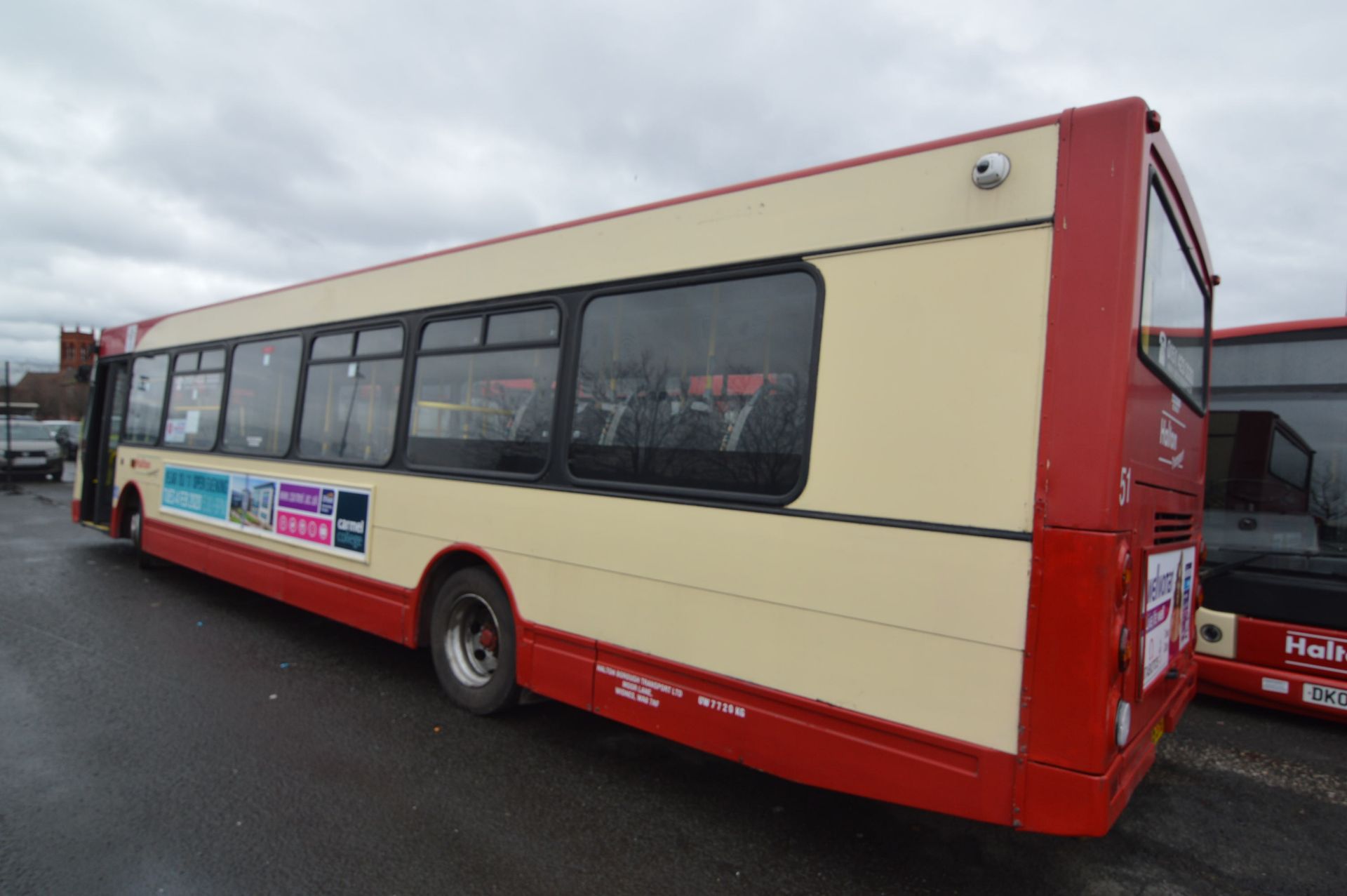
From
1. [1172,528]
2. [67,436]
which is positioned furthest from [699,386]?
[67,436]

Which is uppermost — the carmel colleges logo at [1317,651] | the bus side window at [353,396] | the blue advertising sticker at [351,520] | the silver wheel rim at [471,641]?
the bus side window at [353,396]

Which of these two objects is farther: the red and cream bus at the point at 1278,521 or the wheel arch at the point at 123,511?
the wheel arch at the point at 123,511

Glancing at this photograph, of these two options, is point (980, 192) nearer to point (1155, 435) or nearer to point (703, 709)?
point (1155, 435)

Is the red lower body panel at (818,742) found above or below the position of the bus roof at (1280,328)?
below

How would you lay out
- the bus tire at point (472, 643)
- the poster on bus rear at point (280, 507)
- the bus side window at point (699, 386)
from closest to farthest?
the bus side window at point (699, 386)
the bus tire at point (472, 643)
the poster on bus rear at point (280, 507)

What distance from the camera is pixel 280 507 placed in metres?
6.22

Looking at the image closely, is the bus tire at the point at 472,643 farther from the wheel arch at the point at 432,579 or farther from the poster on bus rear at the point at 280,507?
the poster on bus rear at the point at 280,507

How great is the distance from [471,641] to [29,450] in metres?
22.9

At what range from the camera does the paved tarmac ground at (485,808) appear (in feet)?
10.0

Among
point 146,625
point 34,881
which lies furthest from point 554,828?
point 146,625

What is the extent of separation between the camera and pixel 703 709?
3377mm

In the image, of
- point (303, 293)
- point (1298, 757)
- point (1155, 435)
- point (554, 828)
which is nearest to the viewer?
point (1155, 435)

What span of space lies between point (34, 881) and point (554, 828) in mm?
2001

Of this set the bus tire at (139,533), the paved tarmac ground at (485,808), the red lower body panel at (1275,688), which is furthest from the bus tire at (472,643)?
the bus tire at (139,533)
